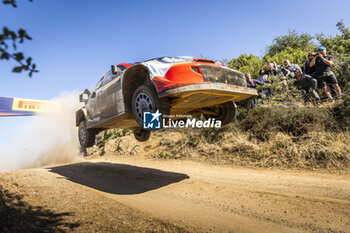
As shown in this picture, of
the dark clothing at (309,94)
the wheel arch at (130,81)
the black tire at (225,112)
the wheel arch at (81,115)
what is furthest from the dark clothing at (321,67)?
the wheel arch at (81,115)

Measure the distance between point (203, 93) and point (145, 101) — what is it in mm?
1105

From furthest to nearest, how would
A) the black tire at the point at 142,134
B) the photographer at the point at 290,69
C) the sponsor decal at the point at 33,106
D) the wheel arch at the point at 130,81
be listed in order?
the sponsor decal at the point at 33,106 → the photographer at the point at 290,69 → the black tire at the point at 142,134 → the wheel arch at the point at 130,81

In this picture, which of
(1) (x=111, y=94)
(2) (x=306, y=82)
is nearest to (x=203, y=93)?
(1) (x=111, y=94)

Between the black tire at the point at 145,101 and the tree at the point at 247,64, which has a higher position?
the tree at the point at 247,64

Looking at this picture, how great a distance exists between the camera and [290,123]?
6.90m

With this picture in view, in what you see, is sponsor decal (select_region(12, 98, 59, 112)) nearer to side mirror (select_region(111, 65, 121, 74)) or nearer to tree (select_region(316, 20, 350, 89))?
side mirror (select_region(111, 65, 121, 74))

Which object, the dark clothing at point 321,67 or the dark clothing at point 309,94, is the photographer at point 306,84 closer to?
the dark clothing at point 309,94

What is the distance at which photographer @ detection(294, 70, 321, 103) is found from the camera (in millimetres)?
7027

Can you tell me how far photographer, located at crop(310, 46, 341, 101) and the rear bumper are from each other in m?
4.43

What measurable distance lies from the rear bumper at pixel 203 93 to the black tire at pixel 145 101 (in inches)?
7.8

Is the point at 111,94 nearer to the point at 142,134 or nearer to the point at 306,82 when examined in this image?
the point at 142,134

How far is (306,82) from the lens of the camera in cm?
732

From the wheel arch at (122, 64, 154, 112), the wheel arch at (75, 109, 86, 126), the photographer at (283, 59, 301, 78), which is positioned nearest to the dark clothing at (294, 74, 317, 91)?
the photographer at (283, 59, 301, 78)

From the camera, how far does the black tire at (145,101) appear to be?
364 centimetres
